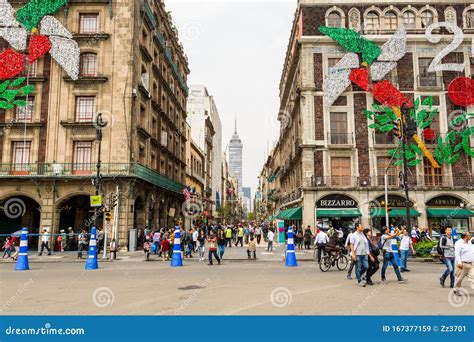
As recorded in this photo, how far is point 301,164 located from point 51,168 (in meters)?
19.6

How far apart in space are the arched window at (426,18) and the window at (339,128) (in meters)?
10.9

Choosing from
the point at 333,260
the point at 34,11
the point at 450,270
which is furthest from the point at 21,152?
the point at 450,270

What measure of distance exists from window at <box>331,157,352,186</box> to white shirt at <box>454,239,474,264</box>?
72.9ft

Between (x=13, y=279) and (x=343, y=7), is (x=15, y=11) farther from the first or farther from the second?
(x=343, y=7)

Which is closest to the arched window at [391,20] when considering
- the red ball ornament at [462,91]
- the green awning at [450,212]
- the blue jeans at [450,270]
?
the red ball ornament at [462,91]

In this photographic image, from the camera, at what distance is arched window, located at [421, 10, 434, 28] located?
33.4 m

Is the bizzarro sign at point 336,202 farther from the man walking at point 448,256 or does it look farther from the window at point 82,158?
the man walking at point 448,256

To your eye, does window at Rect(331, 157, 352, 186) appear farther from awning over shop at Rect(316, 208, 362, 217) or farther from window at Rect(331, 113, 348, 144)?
awning over shop at Rect(316, 208, 362, 217)

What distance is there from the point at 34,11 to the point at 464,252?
30.2m

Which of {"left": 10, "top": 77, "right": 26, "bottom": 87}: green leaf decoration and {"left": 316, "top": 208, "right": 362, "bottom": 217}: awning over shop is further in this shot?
{"left": 316, "top": 208, "right": 362, "bottom": 217}: awning over shop

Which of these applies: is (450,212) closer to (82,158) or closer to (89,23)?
(82,158)

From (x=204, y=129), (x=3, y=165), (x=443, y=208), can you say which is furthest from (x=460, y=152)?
(x=204, y=129)

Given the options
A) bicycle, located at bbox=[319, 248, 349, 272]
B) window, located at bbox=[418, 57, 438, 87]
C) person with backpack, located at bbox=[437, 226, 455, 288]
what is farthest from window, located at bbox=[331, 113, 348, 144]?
person with backpack, located at bbox=[437, 226, 455, 288]

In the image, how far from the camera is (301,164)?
33.0 m
